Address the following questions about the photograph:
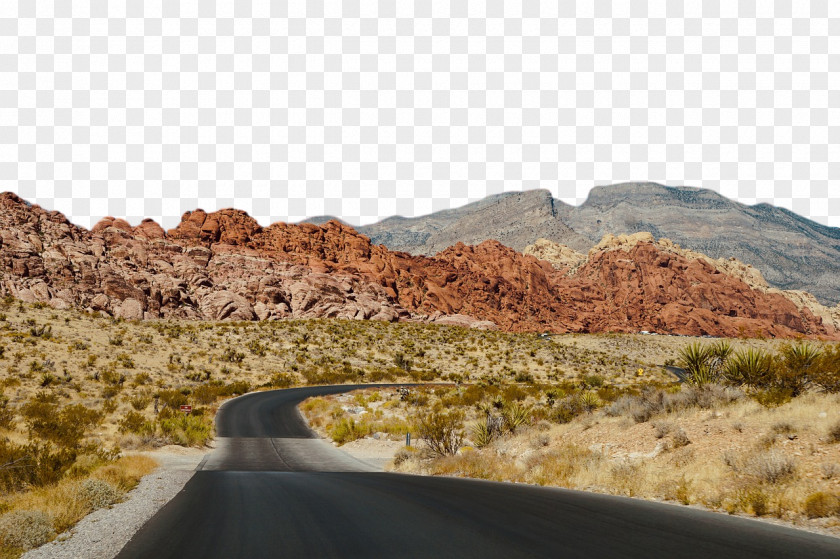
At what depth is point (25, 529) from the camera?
8109mm

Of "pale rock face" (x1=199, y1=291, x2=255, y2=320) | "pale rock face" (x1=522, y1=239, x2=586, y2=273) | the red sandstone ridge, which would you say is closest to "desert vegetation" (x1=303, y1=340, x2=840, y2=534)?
"pale rock face" (x1=199, y1=291, x2=255, y2=320)

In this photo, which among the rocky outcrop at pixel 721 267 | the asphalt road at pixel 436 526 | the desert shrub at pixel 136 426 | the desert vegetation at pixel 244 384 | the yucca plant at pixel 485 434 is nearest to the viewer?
the asphalt road at pixel 436 526

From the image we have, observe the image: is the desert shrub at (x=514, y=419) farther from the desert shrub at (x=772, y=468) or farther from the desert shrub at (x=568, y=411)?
the desert shrub at (x=772, y=468)

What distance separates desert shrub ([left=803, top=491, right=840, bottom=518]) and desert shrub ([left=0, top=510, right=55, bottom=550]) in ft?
41.4

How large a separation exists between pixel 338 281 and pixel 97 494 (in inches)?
3574

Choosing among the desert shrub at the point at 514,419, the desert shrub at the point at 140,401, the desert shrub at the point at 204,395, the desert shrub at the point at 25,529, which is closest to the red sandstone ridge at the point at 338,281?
the desert shrub at the point at 204,395

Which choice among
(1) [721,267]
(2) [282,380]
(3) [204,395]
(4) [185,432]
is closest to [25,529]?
(4) [185,432]

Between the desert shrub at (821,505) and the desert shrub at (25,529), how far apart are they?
12.6 m

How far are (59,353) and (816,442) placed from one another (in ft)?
170

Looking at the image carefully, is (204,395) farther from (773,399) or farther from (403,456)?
(773,399)

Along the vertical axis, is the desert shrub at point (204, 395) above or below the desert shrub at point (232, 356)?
below

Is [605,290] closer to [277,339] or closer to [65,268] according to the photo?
[277,339]

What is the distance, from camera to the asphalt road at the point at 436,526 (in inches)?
270

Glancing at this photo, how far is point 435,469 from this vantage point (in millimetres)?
17312
